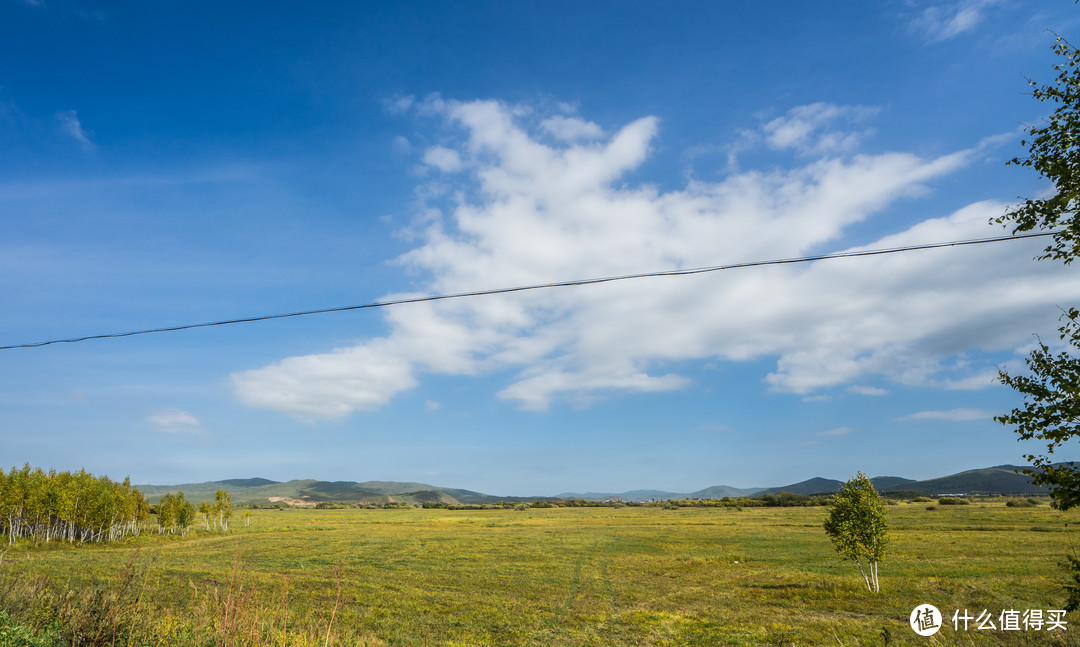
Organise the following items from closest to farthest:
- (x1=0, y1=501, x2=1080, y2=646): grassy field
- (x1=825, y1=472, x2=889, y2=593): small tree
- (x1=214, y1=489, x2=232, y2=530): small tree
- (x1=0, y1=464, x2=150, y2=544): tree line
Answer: (x1=0, y1=501, x2=1080, y2=646): grassy field
(x1=825, y1=472, x2=889, y2=593): small tree
(x1=0, y1=464, x2=150, y2=544): tree line
(x1=214, y1=489, x2=232, y2=530): small tree

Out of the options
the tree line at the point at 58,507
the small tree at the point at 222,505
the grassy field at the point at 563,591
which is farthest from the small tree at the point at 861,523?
the small tree at the point at 222,505

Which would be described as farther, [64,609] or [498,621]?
[498,621]

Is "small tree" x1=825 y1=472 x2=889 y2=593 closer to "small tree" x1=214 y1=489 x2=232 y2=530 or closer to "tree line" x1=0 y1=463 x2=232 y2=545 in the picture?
"tree line" x1=0 y1=463 x2=232 y2=545

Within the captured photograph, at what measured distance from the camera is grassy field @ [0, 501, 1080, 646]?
44.0 feet

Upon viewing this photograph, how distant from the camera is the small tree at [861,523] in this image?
97.1 ft

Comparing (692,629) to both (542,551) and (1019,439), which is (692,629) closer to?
(1019,439)

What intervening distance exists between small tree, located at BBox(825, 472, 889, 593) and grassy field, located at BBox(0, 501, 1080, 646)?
7.44ft

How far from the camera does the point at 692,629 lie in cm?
2273

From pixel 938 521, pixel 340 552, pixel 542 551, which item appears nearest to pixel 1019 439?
pixel 542 551

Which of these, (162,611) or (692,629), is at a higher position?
(162,611)

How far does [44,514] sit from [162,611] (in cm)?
7754

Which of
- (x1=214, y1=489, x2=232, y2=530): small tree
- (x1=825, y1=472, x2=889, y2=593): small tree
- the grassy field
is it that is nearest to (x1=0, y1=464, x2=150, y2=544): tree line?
the grassy field

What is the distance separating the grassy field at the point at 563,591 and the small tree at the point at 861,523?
7.44 ft

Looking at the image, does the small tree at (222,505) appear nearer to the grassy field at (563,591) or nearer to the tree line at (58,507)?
the tree line at (58,507)
